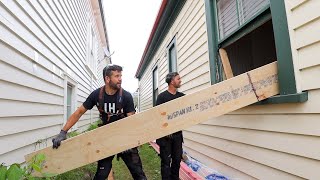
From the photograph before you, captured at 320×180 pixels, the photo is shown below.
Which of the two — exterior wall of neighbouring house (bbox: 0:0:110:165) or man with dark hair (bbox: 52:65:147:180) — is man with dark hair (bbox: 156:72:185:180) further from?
exterior wall of neighbouring house (bbox: 0:0:110:165)

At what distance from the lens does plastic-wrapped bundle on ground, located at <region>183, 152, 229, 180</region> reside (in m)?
3.99

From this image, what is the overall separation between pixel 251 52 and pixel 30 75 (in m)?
3.80

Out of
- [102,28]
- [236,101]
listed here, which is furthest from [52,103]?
[102,28]

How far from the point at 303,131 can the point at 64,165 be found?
2.11m

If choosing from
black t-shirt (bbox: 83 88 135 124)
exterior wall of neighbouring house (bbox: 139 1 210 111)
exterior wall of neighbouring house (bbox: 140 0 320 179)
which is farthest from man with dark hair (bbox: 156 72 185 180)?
black t-shirt (bbox: 83 88 135 124)

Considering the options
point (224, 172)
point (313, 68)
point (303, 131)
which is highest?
point (313, 68)

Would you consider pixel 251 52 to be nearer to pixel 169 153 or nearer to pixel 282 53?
pixel 169 153

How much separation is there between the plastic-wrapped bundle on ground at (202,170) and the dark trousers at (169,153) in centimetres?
50

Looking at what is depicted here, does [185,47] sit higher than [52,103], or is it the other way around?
[185,47]

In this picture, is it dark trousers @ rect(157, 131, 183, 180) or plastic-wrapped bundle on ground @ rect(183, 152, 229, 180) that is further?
dark trousers @ rect(157, 131, 183, 180)

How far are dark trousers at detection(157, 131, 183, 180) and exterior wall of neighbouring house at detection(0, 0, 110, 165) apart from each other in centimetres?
190

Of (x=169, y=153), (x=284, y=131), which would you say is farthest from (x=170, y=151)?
(x=284, y=131)

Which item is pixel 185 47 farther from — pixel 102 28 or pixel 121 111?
pixel 102 28

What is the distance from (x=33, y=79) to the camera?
3.92m
